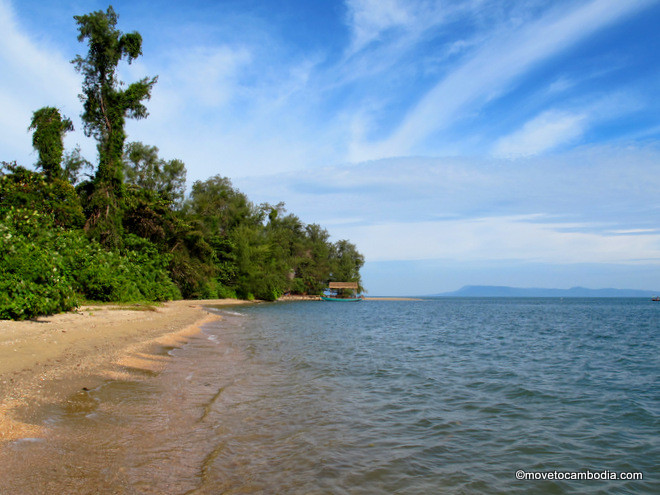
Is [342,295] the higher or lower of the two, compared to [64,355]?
lower

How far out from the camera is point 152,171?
52.1 m

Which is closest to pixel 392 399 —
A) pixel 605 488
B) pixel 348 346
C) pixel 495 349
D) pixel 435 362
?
pixel 605 488

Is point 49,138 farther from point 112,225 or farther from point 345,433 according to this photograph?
point 345,433

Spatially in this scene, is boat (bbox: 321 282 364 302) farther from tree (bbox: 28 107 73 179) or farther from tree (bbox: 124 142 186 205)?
tree (bbox: 28 107 73 179)

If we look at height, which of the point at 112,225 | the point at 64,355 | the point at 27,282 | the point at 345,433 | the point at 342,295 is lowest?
the point at 342,295

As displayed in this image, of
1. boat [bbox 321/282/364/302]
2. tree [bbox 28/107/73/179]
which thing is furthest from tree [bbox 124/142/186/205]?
boat [bbox 321/282/364/302]

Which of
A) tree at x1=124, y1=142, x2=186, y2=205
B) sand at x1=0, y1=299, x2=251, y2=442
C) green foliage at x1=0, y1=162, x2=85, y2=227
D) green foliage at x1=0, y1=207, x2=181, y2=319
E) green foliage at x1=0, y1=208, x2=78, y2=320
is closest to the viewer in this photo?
sand at x1=0, y1=299, x2=251, y2=442

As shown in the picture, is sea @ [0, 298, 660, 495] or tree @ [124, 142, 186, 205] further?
tree @ [124, 142, 186, 205]

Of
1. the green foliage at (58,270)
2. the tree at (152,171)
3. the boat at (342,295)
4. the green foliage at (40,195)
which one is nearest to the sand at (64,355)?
the green foliage at (58,270)

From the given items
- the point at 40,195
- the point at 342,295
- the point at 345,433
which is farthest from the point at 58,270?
the point at 342,295

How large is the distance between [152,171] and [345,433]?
52.6 m

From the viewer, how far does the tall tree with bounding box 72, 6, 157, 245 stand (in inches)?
1204

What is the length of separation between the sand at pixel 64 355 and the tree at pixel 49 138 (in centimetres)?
2268

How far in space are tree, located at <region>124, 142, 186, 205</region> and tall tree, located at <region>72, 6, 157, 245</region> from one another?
17.6 metres
